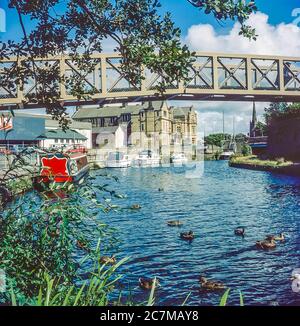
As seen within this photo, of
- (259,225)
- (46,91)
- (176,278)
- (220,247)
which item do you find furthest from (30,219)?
(259,225)

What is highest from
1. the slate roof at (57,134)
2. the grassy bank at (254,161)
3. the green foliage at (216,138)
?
the green foliage at (216,138)

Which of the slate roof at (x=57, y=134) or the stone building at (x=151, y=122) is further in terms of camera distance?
the stone building at (x=151, y=122)

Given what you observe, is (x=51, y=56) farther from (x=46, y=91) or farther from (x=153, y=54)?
(x=153, y=54)

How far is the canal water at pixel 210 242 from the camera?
7160mm

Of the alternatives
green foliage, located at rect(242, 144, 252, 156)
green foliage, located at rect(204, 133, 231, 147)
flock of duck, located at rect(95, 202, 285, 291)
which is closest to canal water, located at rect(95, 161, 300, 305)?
flock of duck, located at rect(95, 202, 285, 291)

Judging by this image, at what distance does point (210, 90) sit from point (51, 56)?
367 centimetres

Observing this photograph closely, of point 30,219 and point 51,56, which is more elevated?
point 51,56

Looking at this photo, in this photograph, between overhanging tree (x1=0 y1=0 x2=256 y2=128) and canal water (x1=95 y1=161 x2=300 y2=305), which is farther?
canal water (x1=95 y1=161 x2=300 y2=305)

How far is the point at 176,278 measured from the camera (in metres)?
7.73

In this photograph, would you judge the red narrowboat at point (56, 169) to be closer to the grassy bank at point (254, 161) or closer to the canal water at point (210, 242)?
the canal water at point (210, 242)

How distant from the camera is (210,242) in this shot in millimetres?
9883

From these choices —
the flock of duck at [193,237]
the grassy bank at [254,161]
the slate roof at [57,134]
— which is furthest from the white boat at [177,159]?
the grassy bank at [254,161]

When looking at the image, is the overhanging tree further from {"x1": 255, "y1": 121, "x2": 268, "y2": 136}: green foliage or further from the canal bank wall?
the canal bank wall

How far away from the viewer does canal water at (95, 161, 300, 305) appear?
282 inches
